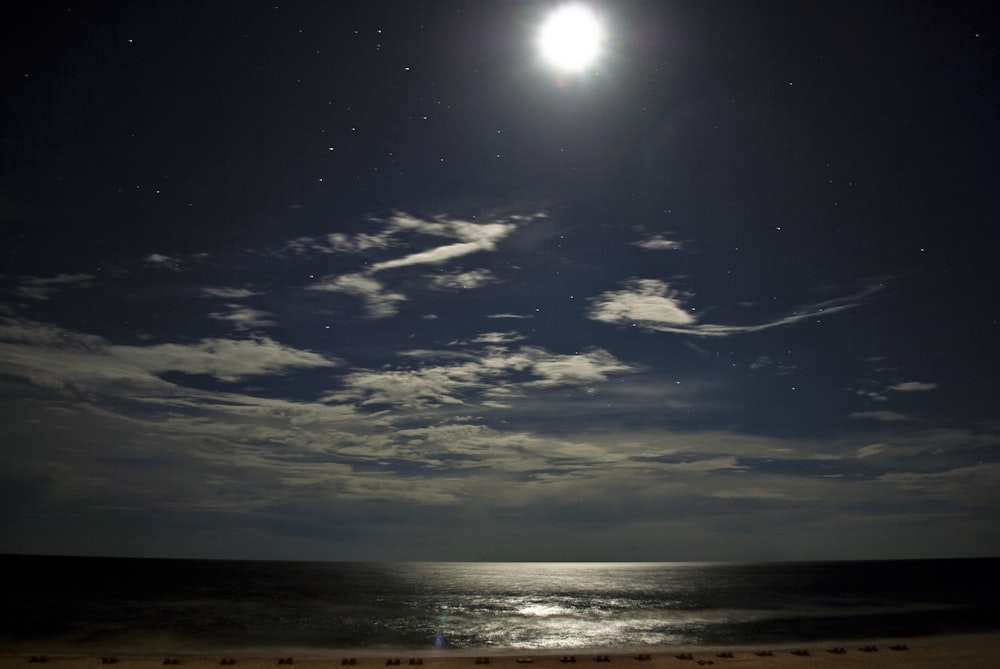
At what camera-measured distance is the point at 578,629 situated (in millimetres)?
48906

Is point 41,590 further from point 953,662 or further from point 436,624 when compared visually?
point 953,662

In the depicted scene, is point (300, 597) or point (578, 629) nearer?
point (578, 629)

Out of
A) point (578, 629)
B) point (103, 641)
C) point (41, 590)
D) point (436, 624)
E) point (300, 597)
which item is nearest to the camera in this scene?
point (103, 641)

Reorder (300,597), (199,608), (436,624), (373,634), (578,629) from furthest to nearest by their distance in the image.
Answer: (300,597) < (199,608) < (436,624) < (578,629) < (373,634)

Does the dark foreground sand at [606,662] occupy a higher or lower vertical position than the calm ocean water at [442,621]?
higher

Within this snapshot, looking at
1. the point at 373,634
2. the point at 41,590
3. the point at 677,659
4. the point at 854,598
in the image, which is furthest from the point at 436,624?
the point at 41,590

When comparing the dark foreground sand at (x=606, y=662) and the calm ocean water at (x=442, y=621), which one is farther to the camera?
the calm ocean water at (x=442, y=621)

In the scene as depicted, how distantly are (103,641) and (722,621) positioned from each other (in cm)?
4643

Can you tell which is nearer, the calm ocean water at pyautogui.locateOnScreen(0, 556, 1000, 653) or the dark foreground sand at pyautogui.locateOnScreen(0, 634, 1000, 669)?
the dark foreground sand at pyautogui.locateOnScreen(0, 634, 1000, 669)

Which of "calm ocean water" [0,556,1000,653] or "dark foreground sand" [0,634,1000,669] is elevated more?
"dark foreground sand" [0,634,1000,669]

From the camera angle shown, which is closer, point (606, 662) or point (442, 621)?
point (606, 662)

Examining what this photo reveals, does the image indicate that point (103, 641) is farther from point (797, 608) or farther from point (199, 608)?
point (797, 608)

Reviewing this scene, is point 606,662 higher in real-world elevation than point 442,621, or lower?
higher

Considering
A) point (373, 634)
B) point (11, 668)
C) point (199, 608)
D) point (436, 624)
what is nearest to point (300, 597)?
point (199, 608)
